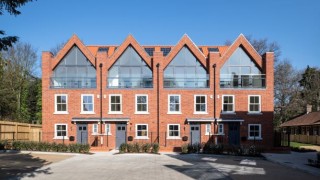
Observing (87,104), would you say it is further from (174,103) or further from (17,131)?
(174,103)

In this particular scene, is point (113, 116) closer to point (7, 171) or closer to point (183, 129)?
point (183, 129)

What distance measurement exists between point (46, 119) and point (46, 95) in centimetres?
226

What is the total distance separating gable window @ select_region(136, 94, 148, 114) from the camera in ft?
122

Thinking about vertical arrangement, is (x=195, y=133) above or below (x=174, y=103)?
below

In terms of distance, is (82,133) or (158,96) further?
(158,96)

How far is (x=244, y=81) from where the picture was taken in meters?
37.8

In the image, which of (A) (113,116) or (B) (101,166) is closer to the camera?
(B) (101,166)

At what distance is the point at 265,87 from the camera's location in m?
37.5

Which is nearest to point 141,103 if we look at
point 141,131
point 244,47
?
point 141,131

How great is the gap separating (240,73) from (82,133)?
52.9 feet

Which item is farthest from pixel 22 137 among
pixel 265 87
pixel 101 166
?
pixel 265 87

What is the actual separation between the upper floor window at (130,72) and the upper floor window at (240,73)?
7.31m

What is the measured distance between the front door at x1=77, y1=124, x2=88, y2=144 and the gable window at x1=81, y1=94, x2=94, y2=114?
1329mm

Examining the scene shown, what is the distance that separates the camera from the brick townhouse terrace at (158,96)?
3662 centimetres
